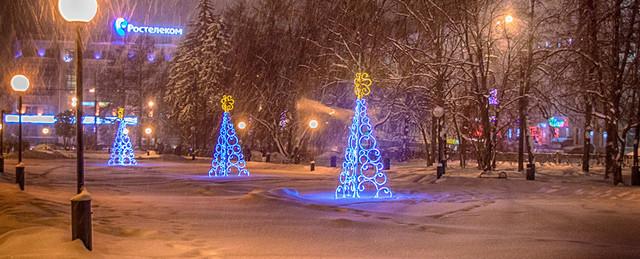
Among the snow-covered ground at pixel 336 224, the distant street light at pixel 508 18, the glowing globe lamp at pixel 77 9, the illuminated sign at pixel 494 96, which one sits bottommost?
the snow-covered ground at pixel 336 224

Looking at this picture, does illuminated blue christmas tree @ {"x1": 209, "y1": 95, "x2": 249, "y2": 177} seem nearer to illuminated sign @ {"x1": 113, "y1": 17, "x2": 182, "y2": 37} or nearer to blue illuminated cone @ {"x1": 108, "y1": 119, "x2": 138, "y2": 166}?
blue illuminated cone @ {"x1": 108, "y1": 119, "x2": 138, "y2": 166}

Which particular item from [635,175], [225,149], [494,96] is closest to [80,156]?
[635,175]

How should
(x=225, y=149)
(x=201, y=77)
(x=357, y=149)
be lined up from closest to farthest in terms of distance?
(x=357, y=149)
(x=225, y=149)
(x=201, y=77)

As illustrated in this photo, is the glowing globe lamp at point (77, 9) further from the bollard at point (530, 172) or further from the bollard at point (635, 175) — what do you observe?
the bollard at point (635, 175)

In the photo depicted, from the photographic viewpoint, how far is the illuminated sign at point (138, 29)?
398 ft

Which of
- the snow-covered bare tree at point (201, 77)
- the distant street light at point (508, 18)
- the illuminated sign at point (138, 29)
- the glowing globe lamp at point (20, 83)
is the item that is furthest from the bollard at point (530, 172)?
the illuminated sign at point (138, 29)

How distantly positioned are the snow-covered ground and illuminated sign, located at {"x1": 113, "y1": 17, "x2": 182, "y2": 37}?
104m

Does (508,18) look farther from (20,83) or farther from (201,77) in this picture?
(201,77)

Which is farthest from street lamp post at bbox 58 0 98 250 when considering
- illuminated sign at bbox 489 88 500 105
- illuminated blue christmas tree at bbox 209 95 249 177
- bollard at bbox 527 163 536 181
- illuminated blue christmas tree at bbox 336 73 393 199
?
illuminated sign at bbox 489 88 500 105

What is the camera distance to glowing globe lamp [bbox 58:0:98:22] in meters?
8.94

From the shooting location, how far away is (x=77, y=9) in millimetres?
8977

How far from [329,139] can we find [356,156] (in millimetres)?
37970

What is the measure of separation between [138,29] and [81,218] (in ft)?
417

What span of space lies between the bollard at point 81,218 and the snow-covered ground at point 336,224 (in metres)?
0.12
